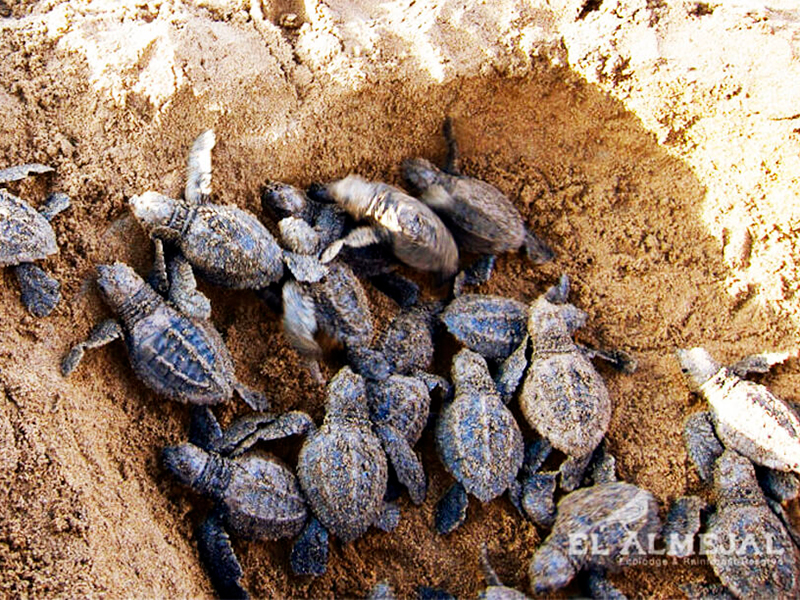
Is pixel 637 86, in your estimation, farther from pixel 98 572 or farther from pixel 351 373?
pixel 98 572

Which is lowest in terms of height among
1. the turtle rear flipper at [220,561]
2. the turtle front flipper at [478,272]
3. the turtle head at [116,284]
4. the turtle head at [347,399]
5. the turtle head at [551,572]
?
the turtle head at [551,572]

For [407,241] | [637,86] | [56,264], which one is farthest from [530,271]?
[56,264]

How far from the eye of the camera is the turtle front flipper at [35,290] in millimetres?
2480

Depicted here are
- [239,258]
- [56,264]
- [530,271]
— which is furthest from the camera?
[530,271]

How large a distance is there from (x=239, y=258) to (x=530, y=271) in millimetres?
1442

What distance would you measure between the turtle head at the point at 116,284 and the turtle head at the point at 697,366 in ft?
7.71

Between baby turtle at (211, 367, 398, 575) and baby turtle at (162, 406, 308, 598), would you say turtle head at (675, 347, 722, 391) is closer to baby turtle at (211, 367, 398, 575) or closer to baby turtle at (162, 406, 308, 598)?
baby turtle at (211, 367, 398, 575)

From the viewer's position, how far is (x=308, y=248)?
3.01 meters

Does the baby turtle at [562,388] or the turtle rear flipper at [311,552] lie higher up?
the baby turtle at [562,388]

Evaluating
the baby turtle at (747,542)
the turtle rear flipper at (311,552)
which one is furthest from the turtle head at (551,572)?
the turtle rear flipper at (311,552)

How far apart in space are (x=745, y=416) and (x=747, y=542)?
518mm

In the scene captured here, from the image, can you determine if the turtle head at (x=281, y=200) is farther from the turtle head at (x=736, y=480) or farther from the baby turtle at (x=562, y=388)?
the turtle head at (x=736, y=480)

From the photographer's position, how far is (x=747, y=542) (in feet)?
8.84

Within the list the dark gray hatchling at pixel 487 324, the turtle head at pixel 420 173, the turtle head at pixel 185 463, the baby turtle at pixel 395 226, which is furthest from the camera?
the turtle head at pixel 420 173
